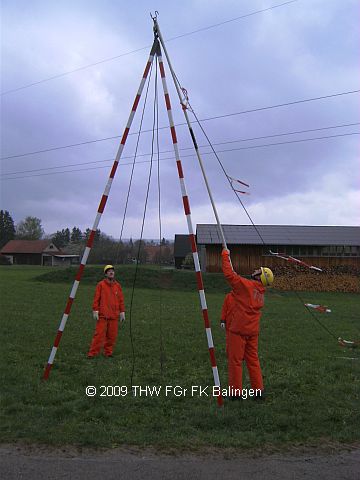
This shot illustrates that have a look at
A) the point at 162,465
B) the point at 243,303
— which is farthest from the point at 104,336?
the point at 162,465

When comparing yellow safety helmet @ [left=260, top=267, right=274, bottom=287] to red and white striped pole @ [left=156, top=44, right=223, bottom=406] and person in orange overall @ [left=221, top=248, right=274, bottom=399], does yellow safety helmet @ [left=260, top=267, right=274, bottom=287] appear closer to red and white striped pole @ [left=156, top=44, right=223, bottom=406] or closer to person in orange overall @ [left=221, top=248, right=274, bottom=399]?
person in orange overall @ [left=221, top=248, right=274, bottom=399]

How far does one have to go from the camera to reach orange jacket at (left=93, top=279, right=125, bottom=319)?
9.00 meters

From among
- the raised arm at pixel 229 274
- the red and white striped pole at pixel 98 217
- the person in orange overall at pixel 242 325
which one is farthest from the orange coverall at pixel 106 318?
the raised arm at pixel 229 274

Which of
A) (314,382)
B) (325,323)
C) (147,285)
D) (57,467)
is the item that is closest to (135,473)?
(57,467)

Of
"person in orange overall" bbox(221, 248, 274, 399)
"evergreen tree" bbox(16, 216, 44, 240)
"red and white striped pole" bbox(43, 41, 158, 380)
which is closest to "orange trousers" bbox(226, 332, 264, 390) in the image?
"person in orange overall" bbox(221, 248, 274, 399)

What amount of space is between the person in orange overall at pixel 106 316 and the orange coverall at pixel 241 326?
3.40 m

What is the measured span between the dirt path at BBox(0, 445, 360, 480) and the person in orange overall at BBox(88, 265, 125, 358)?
4320 mm

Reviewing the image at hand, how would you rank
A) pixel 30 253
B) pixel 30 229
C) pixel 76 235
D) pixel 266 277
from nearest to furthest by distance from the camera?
pixel 266 277 < pixel 30 253 < pixel 30 229 < pixel 76 235

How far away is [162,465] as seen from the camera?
419 cm

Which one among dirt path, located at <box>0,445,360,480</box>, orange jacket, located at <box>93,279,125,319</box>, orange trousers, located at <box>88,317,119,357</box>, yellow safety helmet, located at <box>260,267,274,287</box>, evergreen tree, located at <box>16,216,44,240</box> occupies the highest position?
evergreen tree, located at <box>16,216,44,240</box>

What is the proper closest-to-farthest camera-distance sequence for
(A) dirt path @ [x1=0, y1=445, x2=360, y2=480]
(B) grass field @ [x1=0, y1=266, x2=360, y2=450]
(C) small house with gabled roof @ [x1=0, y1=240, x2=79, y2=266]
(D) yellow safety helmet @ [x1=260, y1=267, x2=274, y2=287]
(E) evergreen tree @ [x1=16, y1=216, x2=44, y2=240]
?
(A) dirt path @ [x1=0, y1=445, x2=360, y2=480] → (B) grass field @ [x1=0, y1=266, x2=360, y2=450] → (D) yellow safety helmet @ [x1=260, y1=267, x2=274, y2=287] → (C) small house with gabled roof @ [x1=0, y1=240, x2=79, y2=266] → (E) evergreen tree @ [x1=16, y1=216, x2=44, y2=240]

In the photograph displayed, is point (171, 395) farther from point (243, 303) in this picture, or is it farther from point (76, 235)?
point (76, 235)

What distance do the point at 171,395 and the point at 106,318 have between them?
9.84 ft

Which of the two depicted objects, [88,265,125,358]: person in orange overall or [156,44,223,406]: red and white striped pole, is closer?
[156,44,223,406]: red and white striped pole
